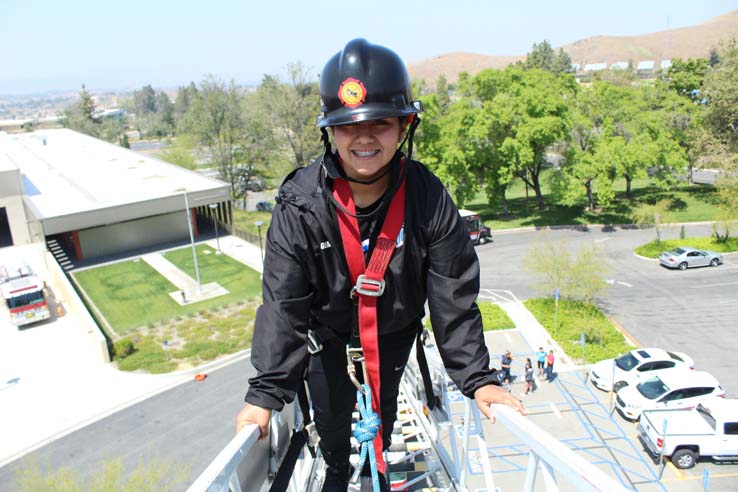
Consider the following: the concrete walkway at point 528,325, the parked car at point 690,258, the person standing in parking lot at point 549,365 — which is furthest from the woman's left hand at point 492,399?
the parked car at point 690,258

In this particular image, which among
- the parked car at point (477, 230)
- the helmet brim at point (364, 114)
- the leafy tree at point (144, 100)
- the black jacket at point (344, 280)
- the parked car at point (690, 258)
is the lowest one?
the parked car at point (690, 258)

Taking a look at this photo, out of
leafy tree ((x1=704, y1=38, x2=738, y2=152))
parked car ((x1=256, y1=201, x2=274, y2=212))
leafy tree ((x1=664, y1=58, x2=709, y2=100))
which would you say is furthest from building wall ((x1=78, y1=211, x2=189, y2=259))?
leafy tree ((x1=664, y1=58, x2=709, y2=100))

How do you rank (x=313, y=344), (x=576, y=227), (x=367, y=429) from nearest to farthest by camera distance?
(x=367, y=429) → (x=313, y=344) → (x=576, y=227)

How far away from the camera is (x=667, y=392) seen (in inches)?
630

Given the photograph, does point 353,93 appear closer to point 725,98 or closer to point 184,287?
point 184,287

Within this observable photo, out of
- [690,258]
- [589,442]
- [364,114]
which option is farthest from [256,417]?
[690,258]

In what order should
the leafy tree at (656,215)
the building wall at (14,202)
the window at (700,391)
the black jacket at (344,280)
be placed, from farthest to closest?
the building wall at (14,202) < the leafy tree at (656,215) < the window at (700,391) < the black jacket at (344,280)

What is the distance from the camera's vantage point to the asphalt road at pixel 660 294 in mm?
20484

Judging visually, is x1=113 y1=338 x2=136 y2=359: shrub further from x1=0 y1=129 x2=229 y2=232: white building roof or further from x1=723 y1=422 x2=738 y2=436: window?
x1=723 y1=422 x2=738 y2=436: window

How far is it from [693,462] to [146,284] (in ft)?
91.4

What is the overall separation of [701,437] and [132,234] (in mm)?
34869

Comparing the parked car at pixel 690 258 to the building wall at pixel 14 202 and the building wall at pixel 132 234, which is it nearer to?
the building wall at pixel 132 234

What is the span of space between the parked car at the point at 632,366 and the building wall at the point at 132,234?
3039 cm

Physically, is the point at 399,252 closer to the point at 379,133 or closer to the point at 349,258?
the point at 349,258
